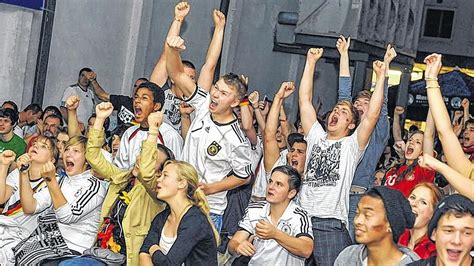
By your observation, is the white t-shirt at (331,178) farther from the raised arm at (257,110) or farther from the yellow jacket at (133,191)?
the raised arm at (257,110)

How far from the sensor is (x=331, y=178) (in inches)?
315

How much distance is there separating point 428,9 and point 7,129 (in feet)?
66.3

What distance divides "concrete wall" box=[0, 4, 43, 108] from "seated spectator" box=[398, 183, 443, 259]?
8429mm

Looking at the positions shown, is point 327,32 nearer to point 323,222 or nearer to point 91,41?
point 91,41

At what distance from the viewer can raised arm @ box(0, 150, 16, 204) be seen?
809 centimetres

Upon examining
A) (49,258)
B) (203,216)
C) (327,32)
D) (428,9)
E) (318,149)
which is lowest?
(49,258)

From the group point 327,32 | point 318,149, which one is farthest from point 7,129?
point 327,32

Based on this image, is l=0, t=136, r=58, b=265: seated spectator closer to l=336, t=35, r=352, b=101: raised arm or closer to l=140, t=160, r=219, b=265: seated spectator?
l=140, t=160, r=219, b=265: seated spectator

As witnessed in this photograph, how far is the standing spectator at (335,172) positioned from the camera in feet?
26.0

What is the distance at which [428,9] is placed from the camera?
2938 cm

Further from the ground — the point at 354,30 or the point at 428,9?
the point at 428,9

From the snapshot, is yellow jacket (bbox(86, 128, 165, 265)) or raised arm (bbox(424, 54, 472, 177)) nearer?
raised arm (bbox(424, 54, 472, 177))

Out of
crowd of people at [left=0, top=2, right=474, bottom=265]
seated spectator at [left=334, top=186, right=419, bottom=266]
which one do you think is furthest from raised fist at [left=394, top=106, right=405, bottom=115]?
seated spectator at [left=334, top=186, right=419, bottom=266]

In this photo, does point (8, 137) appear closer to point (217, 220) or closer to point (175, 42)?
point (175, 42)
